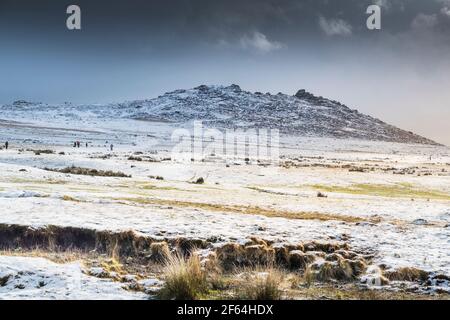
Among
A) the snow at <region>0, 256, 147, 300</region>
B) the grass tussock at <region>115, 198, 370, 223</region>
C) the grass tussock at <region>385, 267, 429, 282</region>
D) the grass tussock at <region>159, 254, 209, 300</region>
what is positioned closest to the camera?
the snow at <region>0, 256, 147, 300</region>

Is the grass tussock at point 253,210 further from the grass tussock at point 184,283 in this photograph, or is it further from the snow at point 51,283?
the snow at point 51,283

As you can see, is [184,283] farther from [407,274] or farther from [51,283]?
[407,274]

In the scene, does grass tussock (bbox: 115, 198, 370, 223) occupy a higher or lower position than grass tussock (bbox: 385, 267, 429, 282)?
higher

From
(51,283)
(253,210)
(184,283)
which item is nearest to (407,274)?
(184,283)

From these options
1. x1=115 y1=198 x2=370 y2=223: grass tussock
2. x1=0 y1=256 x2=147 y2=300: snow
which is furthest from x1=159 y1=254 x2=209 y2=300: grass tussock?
x1=115 y1=198 x2=370 y2=223: grass tussock

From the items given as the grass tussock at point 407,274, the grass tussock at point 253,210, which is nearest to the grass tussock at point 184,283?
the grass tussock at point 407,274

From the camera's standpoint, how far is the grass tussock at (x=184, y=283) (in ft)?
32.2

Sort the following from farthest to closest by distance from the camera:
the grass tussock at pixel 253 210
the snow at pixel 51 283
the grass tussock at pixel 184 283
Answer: the grass tussock at pixel 253 210 < the grass tussock at pixel 184 283 < the snow at pixel 51 283

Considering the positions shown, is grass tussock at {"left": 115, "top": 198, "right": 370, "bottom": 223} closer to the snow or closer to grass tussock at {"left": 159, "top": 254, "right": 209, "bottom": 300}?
grass tussock at {"left": 159, "top": 254, "right": 209, "bottom": 300}

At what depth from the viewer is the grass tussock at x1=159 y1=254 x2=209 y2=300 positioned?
9.80m

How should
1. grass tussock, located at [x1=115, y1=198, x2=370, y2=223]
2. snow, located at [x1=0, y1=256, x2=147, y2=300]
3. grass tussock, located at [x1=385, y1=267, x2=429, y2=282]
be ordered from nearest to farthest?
snow, located at [x1=0, y1=256, x2=147, y2=300], grass tussock, located at [x1=385, y1=267, x2=429, y2=282], grass tussock, located at [x1=115, y1=198, x2=370, y2=223]

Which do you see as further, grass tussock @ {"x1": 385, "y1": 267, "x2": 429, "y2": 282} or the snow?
grass tussock @ {"x1": 385, "y1": 267, "x2": 429, "y2": 282}
